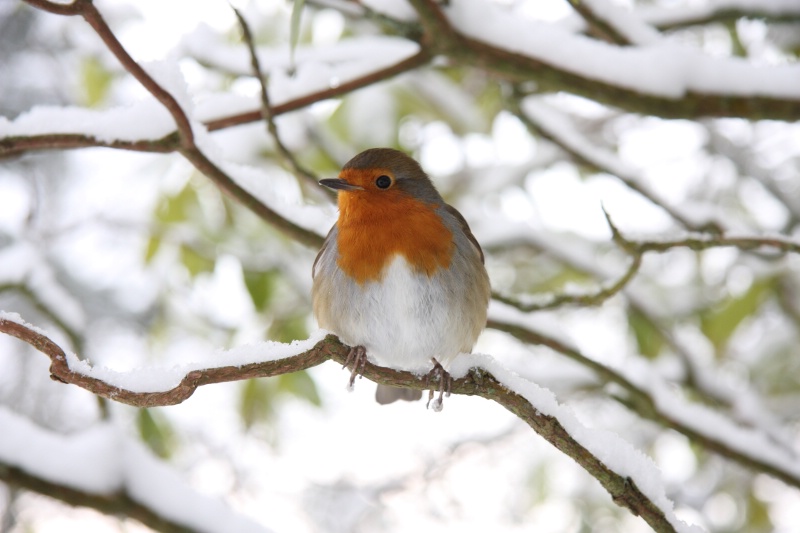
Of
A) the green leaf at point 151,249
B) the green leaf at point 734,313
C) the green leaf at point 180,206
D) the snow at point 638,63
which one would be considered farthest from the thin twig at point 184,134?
the green leaf at point 734,313

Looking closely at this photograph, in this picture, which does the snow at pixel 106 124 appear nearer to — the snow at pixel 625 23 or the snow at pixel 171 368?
the snow at pixel 171 368

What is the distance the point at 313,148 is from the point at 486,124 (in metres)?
0.94

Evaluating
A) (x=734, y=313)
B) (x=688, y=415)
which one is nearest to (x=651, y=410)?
(x=688, y=415)

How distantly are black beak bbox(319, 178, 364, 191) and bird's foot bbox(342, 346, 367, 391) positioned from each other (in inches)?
24.3

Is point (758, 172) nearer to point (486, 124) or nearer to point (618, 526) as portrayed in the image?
point (486, 124)

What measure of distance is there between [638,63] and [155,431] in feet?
8.42

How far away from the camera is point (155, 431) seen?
3.72m

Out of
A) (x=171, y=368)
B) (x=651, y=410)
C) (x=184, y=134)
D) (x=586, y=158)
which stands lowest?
(x=171, y=368)

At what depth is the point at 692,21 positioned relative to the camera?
354 cm

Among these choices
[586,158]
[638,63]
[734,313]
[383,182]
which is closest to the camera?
[638,63]

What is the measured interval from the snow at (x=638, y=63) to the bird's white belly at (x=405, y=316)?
0.82 meters

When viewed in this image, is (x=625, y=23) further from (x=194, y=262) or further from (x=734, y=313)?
(x=194, y=262)

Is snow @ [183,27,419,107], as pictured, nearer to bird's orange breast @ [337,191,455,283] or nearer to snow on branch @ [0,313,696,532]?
bird's orange breast @ [337,191,455,283]

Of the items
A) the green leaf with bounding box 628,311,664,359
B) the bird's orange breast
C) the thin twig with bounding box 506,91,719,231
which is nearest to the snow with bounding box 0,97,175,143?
the bird's orange breast
